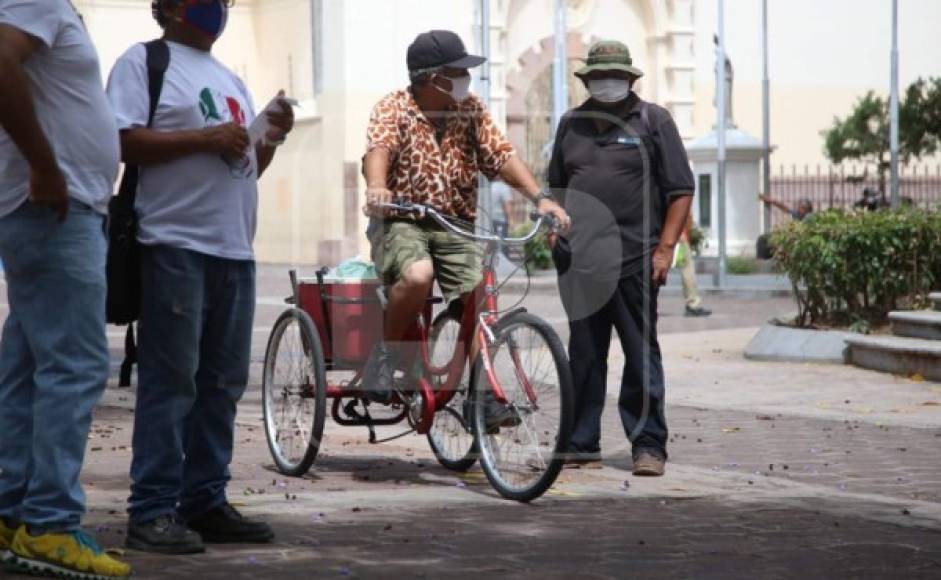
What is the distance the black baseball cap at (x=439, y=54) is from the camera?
27.7ft

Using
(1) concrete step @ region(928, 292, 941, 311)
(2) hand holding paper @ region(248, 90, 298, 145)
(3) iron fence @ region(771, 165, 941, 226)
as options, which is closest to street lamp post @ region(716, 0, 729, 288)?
(3) iron fence @ region(771, 165, 941, 226)

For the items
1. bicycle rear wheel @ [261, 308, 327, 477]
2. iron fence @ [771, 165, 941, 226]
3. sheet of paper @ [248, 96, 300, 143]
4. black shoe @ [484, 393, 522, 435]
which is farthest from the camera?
iron fence @ [771, 165, 941, 226]

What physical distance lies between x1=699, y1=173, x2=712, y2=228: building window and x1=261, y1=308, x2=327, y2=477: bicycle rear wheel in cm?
2663

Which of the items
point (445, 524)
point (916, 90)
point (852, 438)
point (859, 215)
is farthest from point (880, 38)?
point (445, 524)

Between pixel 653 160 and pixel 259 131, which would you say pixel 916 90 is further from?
pixel 259 131

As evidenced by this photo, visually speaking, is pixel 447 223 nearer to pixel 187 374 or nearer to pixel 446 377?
pixel 446 377

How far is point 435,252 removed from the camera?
27.7 ft

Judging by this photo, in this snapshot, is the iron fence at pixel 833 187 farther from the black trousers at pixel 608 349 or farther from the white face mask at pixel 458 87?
the white face mask at pixel 458 87

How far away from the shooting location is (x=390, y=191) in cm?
844

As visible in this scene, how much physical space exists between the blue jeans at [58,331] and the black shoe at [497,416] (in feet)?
7.59

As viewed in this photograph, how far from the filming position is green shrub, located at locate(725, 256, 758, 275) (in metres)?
32.3

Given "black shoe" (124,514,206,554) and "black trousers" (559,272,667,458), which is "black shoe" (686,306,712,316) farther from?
"black shoe" (124,514,206,554)

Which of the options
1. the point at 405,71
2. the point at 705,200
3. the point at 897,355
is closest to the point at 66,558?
the point at 897,355

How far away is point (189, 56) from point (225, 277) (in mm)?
725
